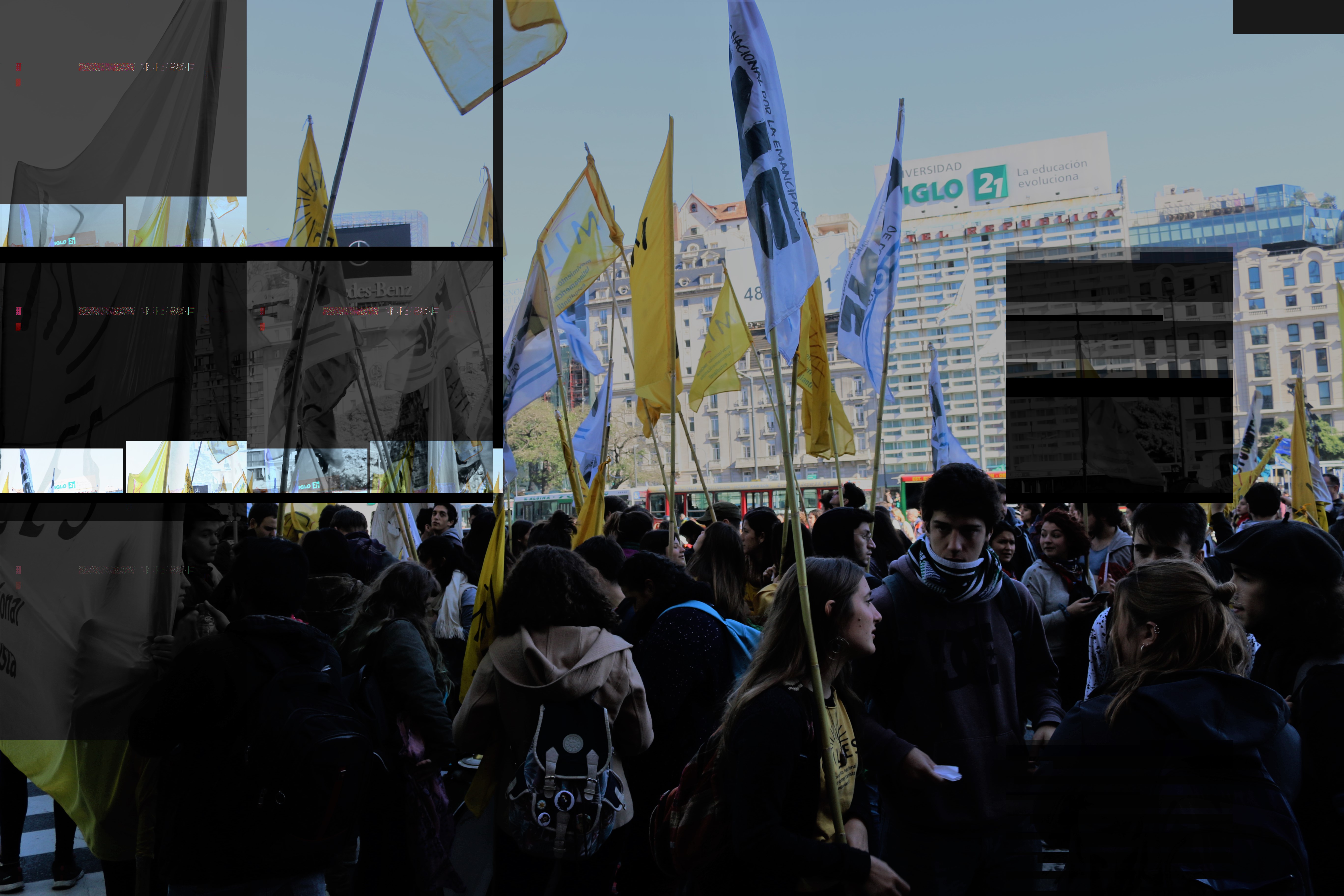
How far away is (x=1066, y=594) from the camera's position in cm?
489

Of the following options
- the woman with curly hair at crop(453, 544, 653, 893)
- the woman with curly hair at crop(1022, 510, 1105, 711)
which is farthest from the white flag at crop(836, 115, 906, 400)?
the woman with curly hair at crop(453, 544, 653, 893)

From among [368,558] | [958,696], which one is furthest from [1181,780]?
[368,558]

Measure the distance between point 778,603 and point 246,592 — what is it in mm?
1514

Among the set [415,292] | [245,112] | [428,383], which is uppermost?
[245,112]

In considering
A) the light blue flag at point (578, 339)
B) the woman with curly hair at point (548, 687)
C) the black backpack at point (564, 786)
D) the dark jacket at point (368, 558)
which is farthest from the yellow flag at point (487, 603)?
the light blue flag at point (578, 339)

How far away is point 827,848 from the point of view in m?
2.19

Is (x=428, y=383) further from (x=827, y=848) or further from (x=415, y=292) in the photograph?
(x=827, y=848)

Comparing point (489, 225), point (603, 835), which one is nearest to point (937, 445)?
point (489, 225)

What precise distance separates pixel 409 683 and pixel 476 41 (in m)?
2.43

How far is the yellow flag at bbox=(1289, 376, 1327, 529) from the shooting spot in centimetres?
905

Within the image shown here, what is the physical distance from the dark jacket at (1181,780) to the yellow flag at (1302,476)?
8.07m

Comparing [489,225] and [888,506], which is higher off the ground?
[489,225]

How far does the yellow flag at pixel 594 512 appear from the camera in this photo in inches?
217

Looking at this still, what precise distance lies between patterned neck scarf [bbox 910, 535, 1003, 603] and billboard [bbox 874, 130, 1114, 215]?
332ft
